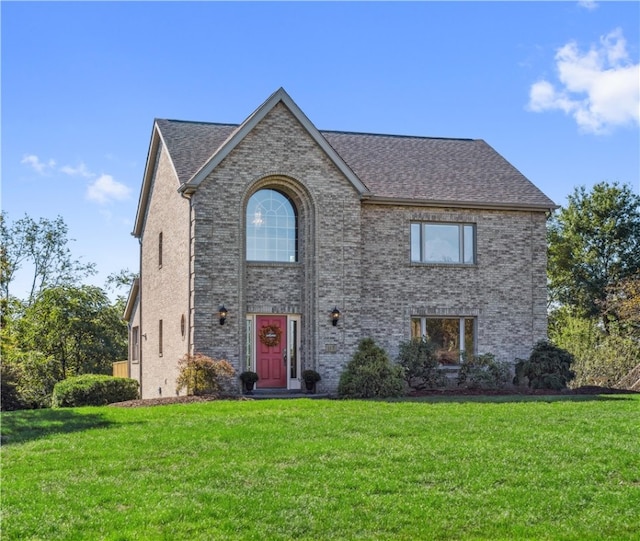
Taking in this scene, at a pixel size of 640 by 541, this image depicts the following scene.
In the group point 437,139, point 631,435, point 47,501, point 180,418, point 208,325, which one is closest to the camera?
point 47,501

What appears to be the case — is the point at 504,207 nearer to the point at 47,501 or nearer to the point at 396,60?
the point at 396,60

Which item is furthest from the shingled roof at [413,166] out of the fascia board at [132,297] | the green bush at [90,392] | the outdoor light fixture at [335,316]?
the fascia board at [132,297]

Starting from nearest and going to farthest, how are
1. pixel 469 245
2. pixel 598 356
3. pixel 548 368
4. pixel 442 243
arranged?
pixel 548 368, pixel 442 243, pixel 469 245, pixel 598 356

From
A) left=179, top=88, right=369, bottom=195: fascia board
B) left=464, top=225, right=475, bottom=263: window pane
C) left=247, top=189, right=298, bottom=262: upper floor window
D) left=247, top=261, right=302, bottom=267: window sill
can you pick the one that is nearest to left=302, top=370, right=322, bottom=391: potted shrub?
left=247, top=261, right=302, bottom=267: window sill

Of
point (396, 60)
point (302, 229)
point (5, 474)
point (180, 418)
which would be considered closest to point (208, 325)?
point (302, 229)

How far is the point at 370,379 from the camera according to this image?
71.2 ft

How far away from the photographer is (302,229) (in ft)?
80.9

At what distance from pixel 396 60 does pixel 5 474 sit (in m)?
12.1

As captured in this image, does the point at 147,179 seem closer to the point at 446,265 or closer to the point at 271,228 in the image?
the point at 271,228

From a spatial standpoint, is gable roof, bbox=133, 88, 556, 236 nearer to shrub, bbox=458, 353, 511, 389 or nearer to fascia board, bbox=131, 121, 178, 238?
fascia board, bbox=131, 121, 178, 238

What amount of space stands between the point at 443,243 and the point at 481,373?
4415 mm

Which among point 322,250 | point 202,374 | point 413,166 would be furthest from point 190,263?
point 413,166

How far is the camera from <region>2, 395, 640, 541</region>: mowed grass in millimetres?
9758

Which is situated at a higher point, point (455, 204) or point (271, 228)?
point (455, 204)
